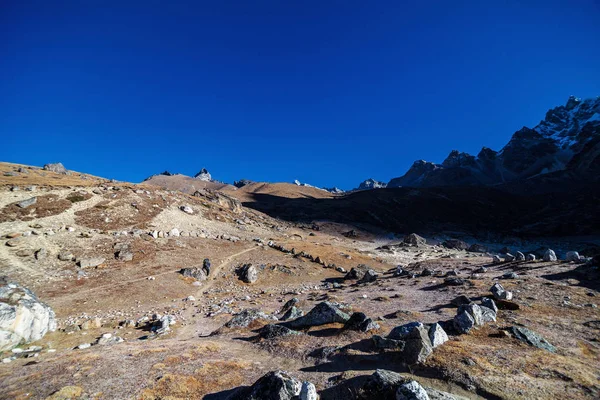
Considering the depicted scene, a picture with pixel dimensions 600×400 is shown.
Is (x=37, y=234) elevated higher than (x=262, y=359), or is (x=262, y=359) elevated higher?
(x=37, y=234)

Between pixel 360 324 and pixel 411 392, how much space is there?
757cm

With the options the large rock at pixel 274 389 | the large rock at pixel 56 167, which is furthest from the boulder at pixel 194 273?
the large rock at pixel 56 167

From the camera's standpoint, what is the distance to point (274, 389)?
8164 mm

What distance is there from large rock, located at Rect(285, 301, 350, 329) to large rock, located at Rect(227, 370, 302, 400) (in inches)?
309

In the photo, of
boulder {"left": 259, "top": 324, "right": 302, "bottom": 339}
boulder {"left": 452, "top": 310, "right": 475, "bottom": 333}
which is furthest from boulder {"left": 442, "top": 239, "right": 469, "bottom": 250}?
boulder {"left": 259, "top": 324, "right": 302, "bottom": 339}

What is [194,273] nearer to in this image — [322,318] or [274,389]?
[322,318]

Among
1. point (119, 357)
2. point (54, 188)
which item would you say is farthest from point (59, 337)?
point (54, 188)

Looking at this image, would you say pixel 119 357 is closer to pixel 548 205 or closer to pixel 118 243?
pixel 118 243

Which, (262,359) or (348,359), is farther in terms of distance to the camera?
(262,359)

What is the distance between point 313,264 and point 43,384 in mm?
33976

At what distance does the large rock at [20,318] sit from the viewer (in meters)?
15.4

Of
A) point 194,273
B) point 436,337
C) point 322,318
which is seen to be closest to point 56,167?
point 194,273

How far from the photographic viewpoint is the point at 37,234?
31.9m

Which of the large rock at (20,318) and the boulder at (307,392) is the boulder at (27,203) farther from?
the boulder at (307,392)
